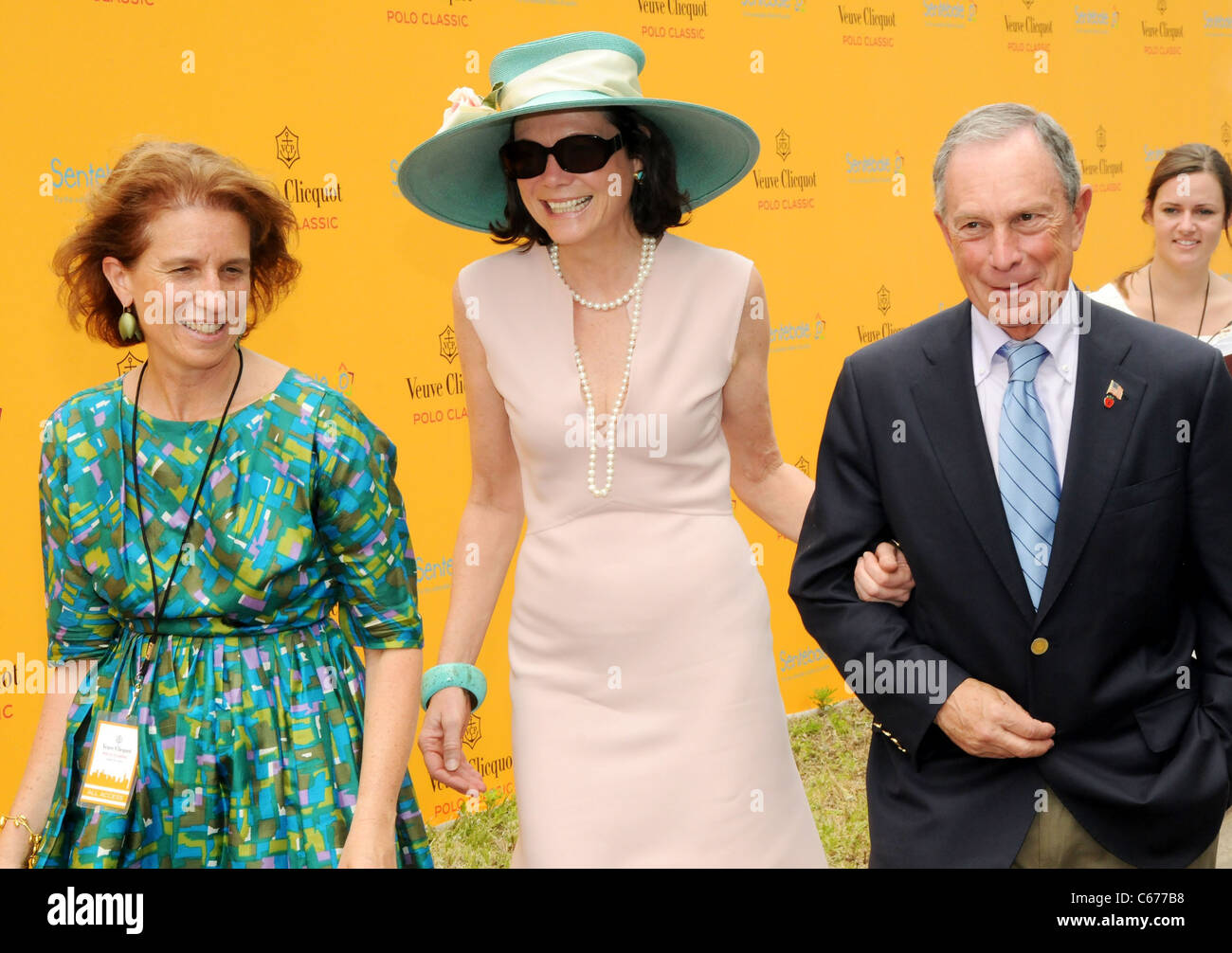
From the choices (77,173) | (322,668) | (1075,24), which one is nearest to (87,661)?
(322,668)

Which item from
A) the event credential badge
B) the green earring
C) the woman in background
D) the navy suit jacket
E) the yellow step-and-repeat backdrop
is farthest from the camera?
the woman in background

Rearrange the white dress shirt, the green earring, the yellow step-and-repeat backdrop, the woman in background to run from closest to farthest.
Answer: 1. the white dress shirt
2. the green earring
3. the yellow step-and-repeat backdrop
4. the woman in background

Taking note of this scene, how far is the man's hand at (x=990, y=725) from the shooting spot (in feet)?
7.30

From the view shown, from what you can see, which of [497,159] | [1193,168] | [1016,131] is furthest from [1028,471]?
[1193,168]

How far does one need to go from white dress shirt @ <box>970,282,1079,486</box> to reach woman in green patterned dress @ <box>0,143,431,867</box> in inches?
48.2

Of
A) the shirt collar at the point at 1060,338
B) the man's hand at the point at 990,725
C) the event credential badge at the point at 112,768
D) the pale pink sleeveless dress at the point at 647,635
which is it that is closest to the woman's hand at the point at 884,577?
the man's hand at the point at 990,725

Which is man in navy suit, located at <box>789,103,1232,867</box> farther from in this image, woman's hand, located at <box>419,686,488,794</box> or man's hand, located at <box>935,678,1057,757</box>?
woman's hand, located at <box>419,686,488,794</box>

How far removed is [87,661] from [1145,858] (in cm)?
207

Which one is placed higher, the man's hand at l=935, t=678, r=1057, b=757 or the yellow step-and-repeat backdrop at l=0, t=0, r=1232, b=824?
the yellow step-and-repeat backdrop at l=0, t=0, r=1232, b=824

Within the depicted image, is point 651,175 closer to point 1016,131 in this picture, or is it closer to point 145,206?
point 1016,131

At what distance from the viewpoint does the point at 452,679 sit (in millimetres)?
2883

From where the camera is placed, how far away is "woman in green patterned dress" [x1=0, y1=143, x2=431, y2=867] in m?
2.57

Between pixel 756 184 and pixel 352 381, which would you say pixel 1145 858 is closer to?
pixel 352 381
